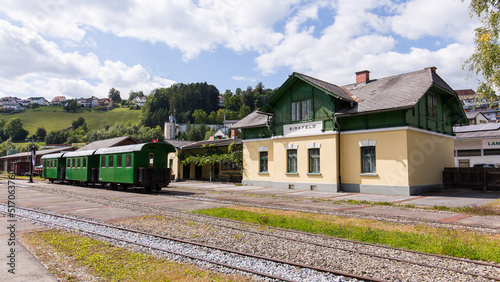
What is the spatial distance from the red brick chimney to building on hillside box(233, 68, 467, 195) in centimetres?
7

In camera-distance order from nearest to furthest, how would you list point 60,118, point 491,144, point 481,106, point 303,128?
1. point 303,128
2. point 491,144
3. point 481,106
4. point 60,118

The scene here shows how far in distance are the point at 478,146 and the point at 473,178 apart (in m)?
14.2

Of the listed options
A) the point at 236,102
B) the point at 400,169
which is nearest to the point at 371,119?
the point at 400,169

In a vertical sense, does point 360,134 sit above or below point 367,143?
above

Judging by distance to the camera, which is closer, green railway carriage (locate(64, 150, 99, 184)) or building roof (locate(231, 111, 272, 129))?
green railway carriage (locate(64, 150, 99, 184))

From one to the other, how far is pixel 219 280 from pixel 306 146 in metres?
16.8

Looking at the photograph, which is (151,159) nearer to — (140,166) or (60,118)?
(140,166)

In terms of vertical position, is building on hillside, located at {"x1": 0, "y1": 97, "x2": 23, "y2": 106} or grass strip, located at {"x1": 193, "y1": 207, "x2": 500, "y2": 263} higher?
building on hillside, located at {"x1": 0, "y1": 97, "x2": 23, "y2": 106}

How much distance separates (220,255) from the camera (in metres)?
6.66

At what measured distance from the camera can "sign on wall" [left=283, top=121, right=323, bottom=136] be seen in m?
20.9

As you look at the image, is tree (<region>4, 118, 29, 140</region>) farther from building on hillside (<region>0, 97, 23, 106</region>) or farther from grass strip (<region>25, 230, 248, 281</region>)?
grass strip (<region>25, 230, 248, 281</region>)

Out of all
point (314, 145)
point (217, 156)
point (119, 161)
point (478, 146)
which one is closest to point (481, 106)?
point (478, 146)

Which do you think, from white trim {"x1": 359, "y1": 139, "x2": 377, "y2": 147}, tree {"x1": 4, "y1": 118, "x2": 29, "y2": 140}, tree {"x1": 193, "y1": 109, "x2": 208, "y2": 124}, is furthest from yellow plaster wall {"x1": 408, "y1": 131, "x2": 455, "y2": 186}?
tree {"x1": 4, "y1": 118, "x2": 29, "y2": 140}

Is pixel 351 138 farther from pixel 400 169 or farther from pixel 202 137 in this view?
pixel 202 137
